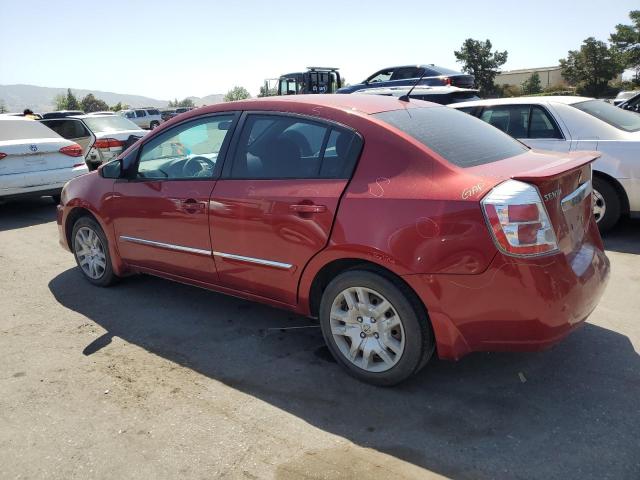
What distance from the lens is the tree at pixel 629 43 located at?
54062 mm

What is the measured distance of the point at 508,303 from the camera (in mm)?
2697

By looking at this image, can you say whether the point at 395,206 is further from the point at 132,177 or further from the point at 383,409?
the point at 132,177

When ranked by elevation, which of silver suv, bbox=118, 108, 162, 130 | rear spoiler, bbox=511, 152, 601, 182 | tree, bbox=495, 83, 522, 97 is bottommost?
rear spoiler, bbox=511, 152, 601, 182

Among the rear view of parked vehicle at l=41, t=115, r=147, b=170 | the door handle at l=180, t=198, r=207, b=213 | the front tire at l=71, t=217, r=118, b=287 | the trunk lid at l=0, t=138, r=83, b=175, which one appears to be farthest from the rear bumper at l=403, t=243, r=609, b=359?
the rear view of parked vehicle at l=41, t=115, r=147, b=170

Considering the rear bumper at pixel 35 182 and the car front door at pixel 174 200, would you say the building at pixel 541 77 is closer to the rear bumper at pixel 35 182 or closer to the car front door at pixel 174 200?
the rear bumper at pixel 35 182

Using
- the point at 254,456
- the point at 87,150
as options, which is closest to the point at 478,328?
the point at 254,456

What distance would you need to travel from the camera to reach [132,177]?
4.48m

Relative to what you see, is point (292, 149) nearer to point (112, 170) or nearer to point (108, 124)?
point (112, 170)

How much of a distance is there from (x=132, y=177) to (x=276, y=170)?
1.59m

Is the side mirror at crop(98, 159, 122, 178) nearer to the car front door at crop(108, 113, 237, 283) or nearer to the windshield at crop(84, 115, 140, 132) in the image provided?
the car front door at crop(108, 113, 237, 283)

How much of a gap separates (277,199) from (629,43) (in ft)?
213

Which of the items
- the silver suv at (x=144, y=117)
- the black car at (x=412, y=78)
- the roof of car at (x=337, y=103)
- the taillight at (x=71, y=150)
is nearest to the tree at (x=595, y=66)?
the silver suv at (x=144, y=117)

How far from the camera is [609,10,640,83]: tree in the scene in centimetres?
5406

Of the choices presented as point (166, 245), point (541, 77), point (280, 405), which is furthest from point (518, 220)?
point (541, 77)
